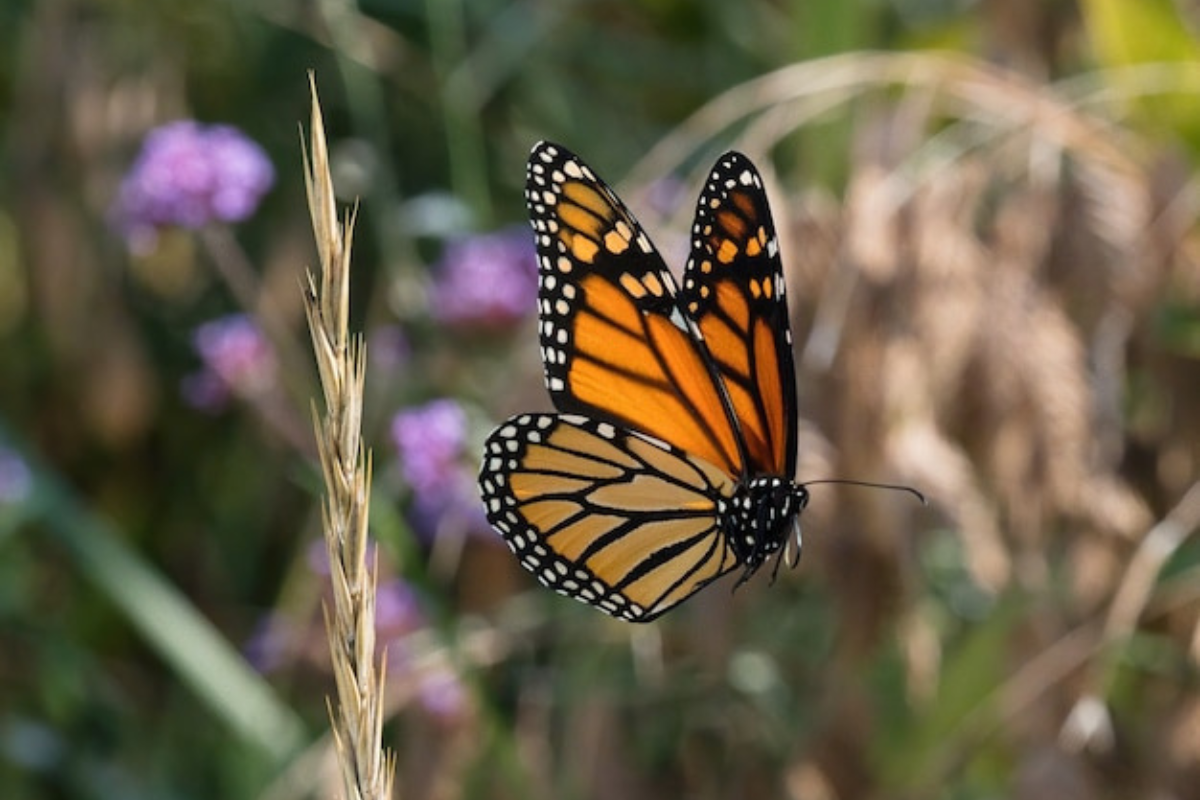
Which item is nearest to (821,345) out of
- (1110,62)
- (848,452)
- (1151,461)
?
(848,452)

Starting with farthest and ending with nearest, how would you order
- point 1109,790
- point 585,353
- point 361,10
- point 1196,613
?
point 361,10, point 1196,613, point 1109,790, point 585,353

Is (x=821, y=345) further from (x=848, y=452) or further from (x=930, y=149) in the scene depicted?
(x=930, y=149)

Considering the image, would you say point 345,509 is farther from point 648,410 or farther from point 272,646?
point 272,646

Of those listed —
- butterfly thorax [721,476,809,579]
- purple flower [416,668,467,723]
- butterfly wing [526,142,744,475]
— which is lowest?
purple flower [416,668,467,723]

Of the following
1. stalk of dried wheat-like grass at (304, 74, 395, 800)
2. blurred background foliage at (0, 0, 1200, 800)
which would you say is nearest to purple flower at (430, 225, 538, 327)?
blurred background foliage at (0, 0, 1200, 800)

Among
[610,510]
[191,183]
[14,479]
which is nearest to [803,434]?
[610,510]

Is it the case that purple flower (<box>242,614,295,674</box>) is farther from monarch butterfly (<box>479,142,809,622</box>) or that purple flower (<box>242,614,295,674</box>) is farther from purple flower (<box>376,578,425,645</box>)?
monarch butterfly (<box>479,142,809,622</box>)
